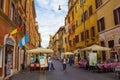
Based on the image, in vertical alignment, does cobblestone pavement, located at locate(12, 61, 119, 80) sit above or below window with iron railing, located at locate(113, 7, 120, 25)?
below

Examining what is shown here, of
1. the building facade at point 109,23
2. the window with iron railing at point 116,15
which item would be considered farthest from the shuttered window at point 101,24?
the window with iron railing at point 116,15

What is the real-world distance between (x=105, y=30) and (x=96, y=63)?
19.7 feet

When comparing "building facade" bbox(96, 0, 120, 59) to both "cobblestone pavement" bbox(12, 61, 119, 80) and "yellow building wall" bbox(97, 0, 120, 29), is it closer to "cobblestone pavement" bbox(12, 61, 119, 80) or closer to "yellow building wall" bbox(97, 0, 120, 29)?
"yellow building wall" bbox(97, 0, 120, 29)

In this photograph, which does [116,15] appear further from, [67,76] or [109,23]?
[67,76]

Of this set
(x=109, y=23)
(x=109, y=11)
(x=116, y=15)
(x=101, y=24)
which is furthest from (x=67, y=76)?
(x=101, y=24)

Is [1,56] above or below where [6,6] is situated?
below

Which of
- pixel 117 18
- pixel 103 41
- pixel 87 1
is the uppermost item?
pixel 87 1

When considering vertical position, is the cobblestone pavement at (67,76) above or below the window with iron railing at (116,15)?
below

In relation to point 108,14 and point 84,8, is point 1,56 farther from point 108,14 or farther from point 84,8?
point 84,8

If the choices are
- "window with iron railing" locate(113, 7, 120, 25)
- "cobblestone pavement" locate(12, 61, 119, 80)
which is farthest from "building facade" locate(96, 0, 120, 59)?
"cobblestone pavement" locate(12, 61, 119, 80)

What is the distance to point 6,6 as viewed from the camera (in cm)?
1711

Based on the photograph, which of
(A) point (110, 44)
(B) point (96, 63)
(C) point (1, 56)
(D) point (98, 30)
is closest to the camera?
(C) point (1, 56)

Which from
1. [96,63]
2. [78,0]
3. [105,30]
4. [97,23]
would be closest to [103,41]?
[105,30]

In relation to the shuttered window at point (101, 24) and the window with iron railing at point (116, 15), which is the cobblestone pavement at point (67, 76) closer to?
the window with iron railing at point (116, 15)
